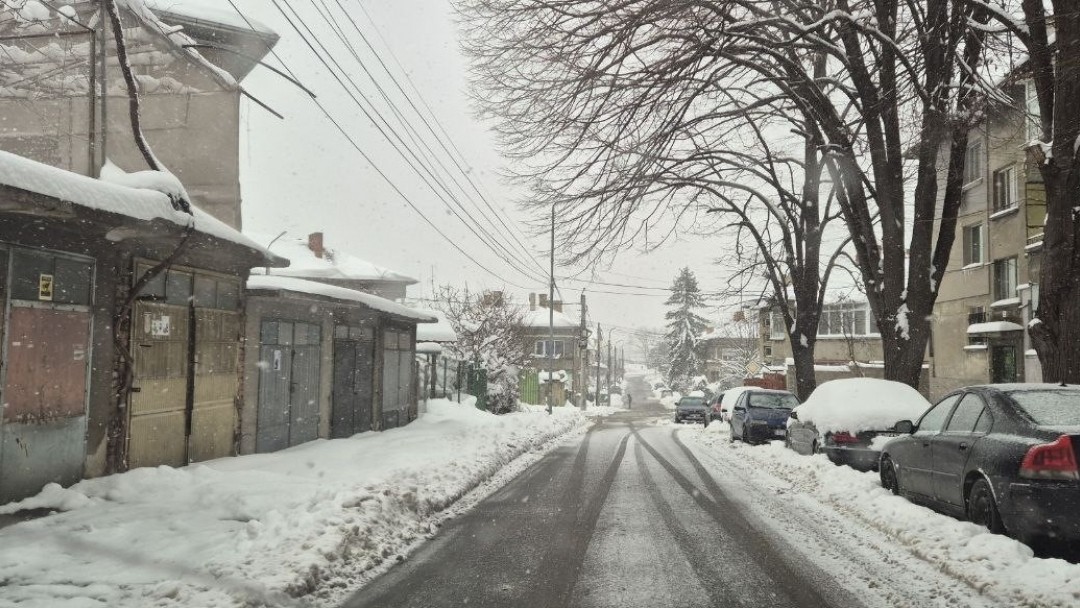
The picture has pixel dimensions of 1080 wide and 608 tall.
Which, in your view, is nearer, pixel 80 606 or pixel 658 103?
pixel 80 606

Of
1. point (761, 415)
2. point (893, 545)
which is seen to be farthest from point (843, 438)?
point (761, 415)

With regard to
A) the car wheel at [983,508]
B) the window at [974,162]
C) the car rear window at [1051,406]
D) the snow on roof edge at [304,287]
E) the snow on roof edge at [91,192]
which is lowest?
the car wheel at [983,508]

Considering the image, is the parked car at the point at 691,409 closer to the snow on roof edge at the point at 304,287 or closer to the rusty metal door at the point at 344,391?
the rusty metal door at the point at 344,391

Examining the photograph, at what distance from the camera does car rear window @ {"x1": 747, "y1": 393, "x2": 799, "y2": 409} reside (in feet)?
63.8

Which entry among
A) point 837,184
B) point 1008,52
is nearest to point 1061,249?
point 1008,52

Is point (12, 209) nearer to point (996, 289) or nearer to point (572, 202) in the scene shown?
point (572, 202)

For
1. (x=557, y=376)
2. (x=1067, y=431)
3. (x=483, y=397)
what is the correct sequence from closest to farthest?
(x=1067, y=431), (x=483, y=397), (x=557, y=376)

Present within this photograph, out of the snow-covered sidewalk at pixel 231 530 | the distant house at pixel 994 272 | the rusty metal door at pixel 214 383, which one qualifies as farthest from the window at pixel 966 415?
the distant house at pixel 994 272

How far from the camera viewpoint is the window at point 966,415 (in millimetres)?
7371

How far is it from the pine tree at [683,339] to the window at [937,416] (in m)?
68.9

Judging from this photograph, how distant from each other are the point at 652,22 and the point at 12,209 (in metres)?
7.41

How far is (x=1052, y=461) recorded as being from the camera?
5.84 m

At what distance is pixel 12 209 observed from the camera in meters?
7.11

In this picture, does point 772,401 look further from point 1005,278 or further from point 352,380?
point 1005,278
